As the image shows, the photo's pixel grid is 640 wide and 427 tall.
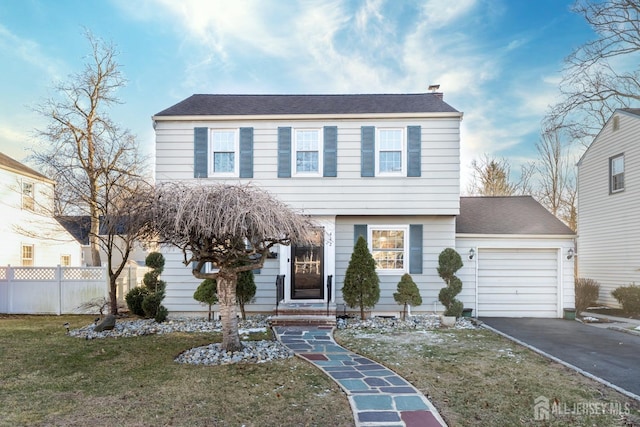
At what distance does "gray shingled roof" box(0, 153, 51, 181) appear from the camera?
15.2m

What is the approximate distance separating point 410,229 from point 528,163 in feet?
50.5

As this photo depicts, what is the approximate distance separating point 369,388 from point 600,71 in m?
16.5

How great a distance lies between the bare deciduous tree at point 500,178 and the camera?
72.0 ft

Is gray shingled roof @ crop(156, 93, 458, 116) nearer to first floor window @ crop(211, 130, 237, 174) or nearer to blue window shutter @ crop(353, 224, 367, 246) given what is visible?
first floor window @ crop(211, 130, 237, 174)

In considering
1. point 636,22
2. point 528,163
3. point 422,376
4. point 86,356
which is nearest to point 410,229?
point 422,376

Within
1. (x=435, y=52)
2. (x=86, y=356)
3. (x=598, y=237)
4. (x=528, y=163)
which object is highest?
(x=435, y=52)

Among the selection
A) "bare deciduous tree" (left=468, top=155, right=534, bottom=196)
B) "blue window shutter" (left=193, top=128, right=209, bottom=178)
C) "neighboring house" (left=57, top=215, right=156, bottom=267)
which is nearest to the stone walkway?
"blue window shutter" (left=193, top=128, right=209, bottom=178)

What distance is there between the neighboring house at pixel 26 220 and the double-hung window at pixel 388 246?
1300 cm

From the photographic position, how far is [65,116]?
14.3 metres

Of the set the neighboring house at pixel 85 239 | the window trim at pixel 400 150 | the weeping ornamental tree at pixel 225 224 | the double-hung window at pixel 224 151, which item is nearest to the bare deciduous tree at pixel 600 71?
the window trim at pixel 400 150

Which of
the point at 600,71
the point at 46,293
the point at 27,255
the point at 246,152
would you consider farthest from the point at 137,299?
the point at 600,71

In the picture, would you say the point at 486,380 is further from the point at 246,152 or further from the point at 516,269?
the point at 246,152

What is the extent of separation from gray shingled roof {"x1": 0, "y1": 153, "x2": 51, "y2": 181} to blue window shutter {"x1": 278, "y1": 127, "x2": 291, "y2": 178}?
12.2 meters

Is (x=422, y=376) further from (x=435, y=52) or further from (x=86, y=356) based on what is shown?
(x=435, y=52)
